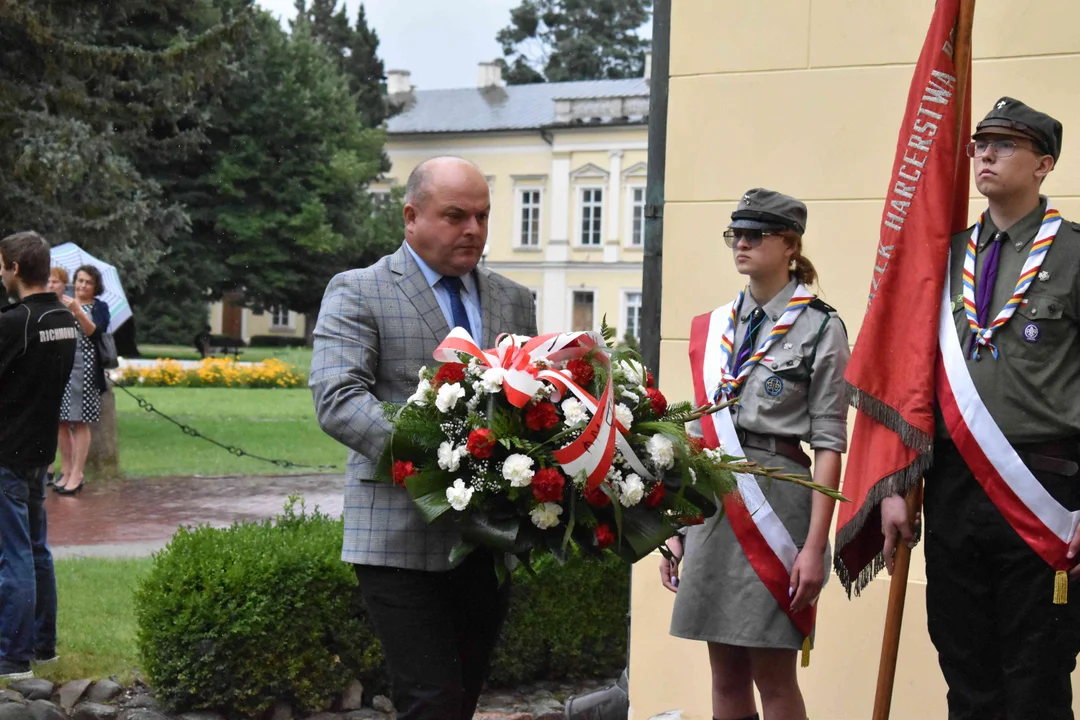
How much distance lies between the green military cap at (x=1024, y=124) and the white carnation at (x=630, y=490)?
1434 mm

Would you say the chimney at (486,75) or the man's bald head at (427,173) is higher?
the chimney at (486,75)

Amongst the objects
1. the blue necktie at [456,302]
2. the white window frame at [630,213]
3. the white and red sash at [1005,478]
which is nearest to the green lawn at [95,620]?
the blue necktie at [456,302]

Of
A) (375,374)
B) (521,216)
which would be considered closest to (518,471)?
(375,374)

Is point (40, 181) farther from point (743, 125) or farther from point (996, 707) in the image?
point (996, 707)

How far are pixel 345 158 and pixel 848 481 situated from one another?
141ft

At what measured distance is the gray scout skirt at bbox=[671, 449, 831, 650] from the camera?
3.98 m

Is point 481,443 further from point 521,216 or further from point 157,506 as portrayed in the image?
point 521,216

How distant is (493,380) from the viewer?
126 inches

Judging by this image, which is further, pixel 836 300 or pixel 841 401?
pixel 836 300

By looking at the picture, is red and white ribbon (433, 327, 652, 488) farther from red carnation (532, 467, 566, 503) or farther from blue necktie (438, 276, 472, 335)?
blue necktie (438, 276, 472, 335)

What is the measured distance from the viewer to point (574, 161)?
187 ft

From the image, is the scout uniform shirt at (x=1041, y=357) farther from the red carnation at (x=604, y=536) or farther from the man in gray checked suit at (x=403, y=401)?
the man in gray checked suit at (x=403, y=401)

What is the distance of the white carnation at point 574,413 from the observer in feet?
10.5

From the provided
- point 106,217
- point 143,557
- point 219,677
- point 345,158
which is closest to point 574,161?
point 345,158
